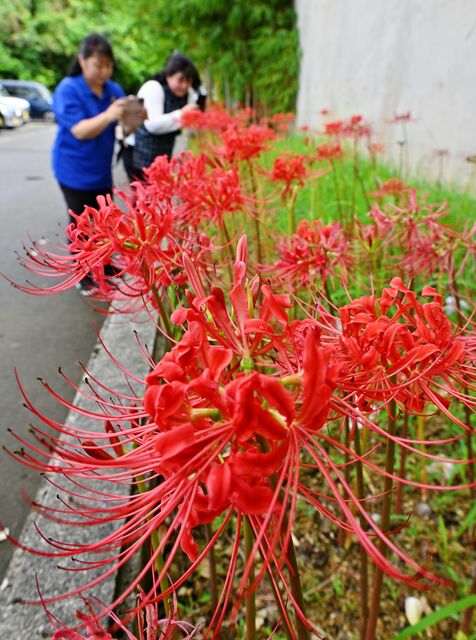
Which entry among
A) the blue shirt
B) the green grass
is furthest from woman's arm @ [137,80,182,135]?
the green grass

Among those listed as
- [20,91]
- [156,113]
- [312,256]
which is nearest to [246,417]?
[312,256]

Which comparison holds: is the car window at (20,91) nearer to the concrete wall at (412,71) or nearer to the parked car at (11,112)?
the parked car at (11,112)

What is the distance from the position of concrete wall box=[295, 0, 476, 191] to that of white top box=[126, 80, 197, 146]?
7.23ft

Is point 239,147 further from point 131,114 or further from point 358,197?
point 358,197

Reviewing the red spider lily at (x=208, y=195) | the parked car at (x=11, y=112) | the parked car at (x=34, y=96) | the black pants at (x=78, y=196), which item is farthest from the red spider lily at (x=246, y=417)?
the parked car at (x=34, y=96)

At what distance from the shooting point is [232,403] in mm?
531

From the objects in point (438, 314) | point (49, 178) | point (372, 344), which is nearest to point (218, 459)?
point (372, 344)

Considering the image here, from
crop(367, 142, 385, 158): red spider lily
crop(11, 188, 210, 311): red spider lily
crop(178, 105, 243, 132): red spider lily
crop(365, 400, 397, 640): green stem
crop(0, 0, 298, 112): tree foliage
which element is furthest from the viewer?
crop(0, 0, 298, 112): tree foliage

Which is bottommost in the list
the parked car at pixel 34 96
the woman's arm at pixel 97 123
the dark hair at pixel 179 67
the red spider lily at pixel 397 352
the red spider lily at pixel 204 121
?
the parked car at pixel 34 96

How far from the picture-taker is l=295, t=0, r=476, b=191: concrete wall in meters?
3.96

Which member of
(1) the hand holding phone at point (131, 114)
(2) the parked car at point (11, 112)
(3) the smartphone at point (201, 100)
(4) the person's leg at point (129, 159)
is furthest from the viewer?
(2) the parked car at point (11, 112)

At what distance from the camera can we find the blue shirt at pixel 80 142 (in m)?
3.23

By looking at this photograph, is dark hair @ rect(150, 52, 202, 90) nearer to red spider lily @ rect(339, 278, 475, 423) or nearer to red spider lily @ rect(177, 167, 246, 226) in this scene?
red spider lily @ rect(177, 167, 246, 226)

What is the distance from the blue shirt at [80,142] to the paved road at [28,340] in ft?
1.30
